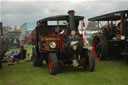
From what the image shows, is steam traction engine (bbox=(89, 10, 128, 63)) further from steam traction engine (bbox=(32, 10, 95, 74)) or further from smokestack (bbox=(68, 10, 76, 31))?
smokestack (bbox=(68, 10, 76, 31))

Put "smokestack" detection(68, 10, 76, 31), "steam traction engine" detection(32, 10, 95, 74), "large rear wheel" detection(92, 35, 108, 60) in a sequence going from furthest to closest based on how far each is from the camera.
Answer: "large rear wheel" detection(92, 35, 108, 60)
"smokestack" detection(68, 10, 76, 31)
"steam traction engine" detection(32, 10, 95, 74)

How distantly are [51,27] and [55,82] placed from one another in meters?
3.52

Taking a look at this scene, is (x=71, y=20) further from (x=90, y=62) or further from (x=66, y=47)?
(x=90, y=62)

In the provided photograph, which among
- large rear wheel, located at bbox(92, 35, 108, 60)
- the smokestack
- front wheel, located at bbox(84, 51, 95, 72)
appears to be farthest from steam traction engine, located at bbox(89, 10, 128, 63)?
the smokestack

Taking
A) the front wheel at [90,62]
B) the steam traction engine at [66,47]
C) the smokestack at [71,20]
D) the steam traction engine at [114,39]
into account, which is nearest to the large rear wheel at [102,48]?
the steam traction engine at [114,39]

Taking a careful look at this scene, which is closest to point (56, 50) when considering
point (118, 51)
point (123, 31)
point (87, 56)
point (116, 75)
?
point (87, 56)

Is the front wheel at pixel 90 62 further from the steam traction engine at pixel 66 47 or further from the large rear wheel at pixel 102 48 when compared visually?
the large rear wheel at pixel 102 48

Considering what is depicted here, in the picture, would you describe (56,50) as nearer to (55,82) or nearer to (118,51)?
(55,82)

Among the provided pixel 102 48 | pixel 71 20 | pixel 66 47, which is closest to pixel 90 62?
pixel 66 47

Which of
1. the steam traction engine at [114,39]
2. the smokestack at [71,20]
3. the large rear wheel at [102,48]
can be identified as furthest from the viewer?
the large rear wheel at [102,48]

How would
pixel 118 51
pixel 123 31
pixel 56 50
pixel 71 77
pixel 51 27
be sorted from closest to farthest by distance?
pixel 71 77
pixel 56 50
pixel 123 31
pixel 51 27
pixel 118 51

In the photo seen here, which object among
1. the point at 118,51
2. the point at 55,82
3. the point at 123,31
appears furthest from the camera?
the point at 118,51

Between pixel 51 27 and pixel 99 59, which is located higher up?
pixel 51 27

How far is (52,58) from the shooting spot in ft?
20.5
